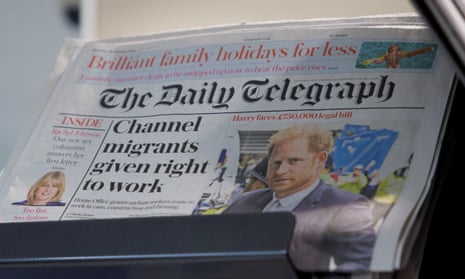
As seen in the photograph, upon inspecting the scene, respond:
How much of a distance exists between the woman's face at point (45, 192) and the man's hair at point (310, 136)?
154 millimetres

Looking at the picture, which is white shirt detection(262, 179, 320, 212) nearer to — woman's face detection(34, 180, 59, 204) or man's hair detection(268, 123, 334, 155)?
man's hair detection(268, 123, 334, 155)

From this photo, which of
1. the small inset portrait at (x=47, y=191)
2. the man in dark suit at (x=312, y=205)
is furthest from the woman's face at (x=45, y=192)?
the man in dark suit at (x=312, y=205)

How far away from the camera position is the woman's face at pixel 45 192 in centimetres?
53

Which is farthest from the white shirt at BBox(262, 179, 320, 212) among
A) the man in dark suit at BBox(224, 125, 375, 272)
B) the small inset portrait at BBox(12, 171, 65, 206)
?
the small inset portrait at BBox(12, 171, 65, 206)

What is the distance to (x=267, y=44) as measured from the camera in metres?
0.56

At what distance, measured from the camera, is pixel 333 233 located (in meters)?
0.42

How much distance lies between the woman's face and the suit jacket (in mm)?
178

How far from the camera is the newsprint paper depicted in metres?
0.44

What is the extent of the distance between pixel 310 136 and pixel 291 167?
26 mm

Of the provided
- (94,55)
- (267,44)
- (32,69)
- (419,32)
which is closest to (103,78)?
(94,55)

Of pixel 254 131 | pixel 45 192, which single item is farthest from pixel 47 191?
pixel 254 131

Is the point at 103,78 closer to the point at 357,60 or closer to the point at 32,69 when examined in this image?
the point at 357,60

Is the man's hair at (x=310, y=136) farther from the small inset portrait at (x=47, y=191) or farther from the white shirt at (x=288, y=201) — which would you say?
the small inset portrait at (x=47, y=191)

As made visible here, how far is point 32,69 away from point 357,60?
3.06ft
